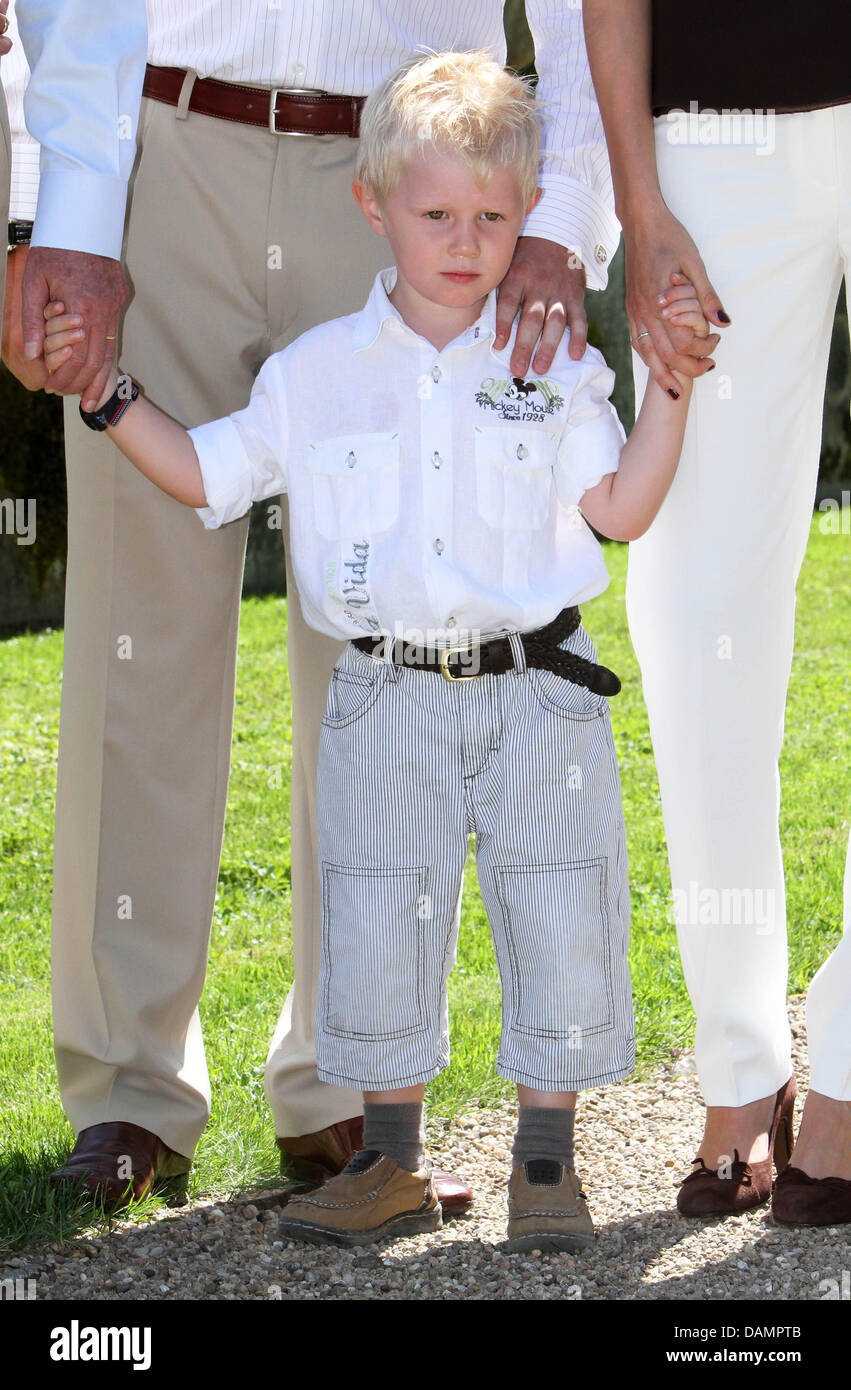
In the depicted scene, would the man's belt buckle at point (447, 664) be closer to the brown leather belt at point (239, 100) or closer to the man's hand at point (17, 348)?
the man's hand at point (17, 348)

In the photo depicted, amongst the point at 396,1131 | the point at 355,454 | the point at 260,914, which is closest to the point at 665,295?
the point at 355,454

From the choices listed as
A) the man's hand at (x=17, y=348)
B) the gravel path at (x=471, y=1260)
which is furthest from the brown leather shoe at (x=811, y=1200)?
the man's hand at (x=17, y=348)

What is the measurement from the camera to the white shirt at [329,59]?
2.62 metres

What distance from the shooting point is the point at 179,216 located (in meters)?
2.73

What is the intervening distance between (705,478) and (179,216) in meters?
0.98

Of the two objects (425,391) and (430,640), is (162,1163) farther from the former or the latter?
(425,391)

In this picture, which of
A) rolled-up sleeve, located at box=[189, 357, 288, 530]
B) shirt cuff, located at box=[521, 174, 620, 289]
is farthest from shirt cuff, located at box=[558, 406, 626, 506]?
rolled-up sleeve, located at box=[189, 357, 288, 530]

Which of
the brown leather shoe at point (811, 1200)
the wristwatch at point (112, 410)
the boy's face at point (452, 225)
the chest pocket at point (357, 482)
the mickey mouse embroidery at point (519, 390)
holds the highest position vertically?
the boy's face at point (452, 225)

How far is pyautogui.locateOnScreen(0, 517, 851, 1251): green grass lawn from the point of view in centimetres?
304

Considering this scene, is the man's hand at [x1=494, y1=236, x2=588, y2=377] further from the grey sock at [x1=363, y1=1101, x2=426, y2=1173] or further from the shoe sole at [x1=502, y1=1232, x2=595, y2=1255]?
the shoe sole at [x1=502, y1=1232, x2=595, y2=1255]

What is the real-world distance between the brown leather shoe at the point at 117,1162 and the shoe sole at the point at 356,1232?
12.2 inches

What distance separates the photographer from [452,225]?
2455 mm
